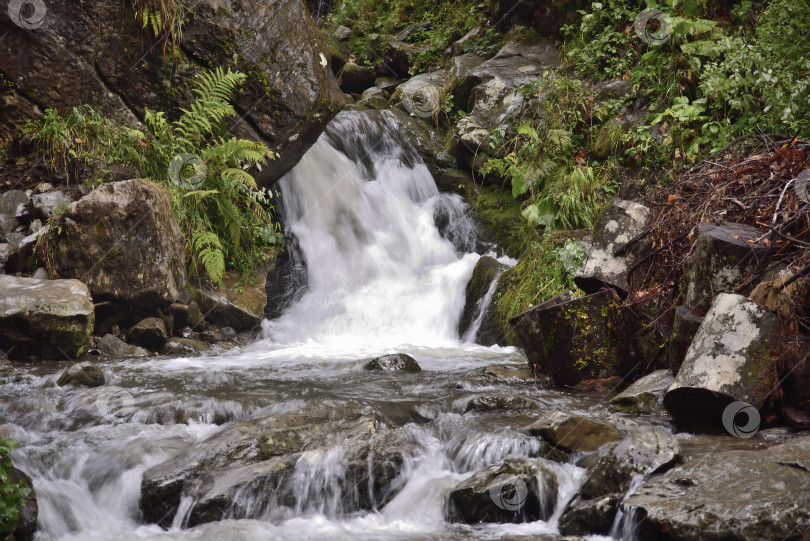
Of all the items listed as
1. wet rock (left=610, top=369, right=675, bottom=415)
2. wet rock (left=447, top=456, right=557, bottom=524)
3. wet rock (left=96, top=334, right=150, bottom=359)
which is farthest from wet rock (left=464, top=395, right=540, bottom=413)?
wet rock (left=96, top=334, right=150, bottom=359)

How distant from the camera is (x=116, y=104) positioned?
8180mm

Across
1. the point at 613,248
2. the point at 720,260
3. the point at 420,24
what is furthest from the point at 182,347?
the point at 420,24

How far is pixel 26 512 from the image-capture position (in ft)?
10.9

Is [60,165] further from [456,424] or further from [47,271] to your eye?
[456,424]

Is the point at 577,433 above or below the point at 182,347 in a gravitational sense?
above

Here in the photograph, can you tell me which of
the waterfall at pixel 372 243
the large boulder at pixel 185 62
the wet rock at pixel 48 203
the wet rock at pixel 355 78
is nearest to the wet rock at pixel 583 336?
the waterfall at pixel 372 243

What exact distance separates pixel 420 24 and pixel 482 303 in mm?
9297

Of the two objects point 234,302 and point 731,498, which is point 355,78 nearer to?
point 234,302

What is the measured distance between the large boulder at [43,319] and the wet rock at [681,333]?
5.49m

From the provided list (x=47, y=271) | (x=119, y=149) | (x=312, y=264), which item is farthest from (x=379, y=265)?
(x=47, y=271)

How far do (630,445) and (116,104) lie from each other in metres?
7.43

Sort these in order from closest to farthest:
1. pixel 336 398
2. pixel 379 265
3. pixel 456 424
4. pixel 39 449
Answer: pixel 39 449 → pixel 456 424 → pixel 336 398 → pixel 379 265

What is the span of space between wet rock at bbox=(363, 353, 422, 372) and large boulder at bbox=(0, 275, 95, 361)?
9.59ft

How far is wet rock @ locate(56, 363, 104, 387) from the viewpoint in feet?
17.7
